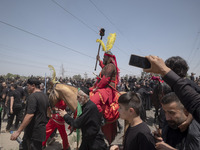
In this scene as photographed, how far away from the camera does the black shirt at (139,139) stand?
146cm

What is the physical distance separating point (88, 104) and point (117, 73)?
2.20 metres

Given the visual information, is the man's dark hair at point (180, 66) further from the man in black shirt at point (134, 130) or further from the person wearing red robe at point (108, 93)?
the person wearing red robe at point (108, 93)

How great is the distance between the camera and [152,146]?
144 cm

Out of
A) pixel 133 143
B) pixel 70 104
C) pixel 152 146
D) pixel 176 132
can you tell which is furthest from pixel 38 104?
pixel 176 132

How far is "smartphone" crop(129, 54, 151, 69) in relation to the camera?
1105 millimetres

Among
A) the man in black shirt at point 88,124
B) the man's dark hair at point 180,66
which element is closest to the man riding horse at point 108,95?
the man in black shirt at point 88,124

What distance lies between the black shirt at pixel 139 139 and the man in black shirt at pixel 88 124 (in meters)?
0.97

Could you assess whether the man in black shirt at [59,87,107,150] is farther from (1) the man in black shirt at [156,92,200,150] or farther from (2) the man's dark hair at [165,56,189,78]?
(2) the man's dark hair at [165,56,189,78]

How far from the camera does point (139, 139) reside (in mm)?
1512

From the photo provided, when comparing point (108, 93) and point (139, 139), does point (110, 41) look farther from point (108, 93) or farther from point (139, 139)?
point (139, 139)

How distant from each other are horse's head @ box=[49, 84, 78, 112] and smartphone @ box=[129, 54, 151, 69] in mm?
2530

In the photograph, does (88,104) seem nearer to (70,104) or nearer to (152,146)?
(70,104)

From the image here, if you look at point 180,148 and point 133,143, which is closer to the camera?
point 180,148

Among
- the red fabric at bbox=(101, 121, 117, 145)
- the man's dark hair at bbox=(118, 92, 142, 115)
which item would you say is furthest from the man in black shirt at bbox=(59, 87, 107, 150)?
the red fabric at bbox=(101, 121, 117, 145)
